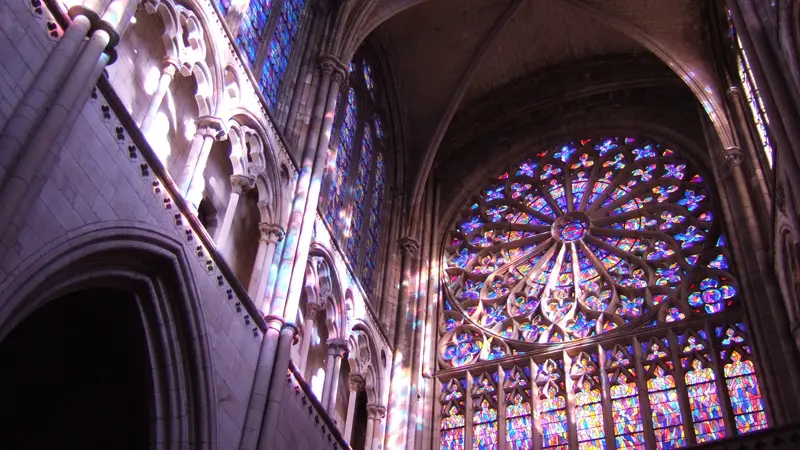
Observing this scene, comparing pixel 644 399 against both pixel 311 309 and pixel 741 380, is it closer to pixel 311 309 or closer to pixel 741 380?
pixel 741 380

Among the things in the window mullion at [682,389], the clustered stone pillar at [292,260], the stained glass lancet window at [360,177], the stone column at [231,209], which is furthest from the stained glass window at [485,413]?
the stone column at [231,209]

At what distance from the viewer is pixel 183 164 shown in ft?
30.3

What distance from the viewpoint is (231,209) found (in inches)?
385

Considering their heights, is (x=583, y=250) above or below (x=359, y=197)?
below

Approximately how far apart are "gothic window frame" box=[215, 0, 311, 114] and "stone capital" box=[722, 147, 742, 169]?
6189mm

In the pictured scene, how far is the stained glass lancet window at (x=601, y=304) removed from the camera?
12.2 metres

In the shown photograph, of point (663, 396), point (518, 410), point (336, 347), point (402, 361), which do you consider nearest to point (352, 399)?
point (336, 347)

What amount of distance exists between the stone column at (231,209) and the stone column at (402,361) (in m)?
4.08

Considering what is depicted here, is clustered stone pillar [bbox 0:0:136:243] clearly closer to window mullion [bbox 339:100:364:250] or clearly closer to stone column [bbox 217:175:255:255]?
stone column [bbox 217:175:255:255]

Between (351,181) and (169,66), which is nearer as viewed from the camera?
(169,66)

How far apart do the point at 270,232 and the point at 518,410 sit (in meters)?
4.87

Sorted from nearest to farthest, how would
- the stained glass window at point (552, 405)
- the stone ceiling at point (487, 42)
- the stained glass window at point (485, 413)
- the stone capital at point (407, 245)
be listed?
the stained glass window at point (552, 405) < the stained glass window at point (485, 413) < the stone capital at point (407, 245) < the stone ceiling at point (487, 42)

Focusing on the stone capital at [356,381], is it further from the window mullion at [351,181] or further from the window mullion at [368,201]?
the window mullion at [368,201]

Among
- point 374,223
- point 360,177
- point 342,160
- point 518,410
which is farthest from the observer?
point 374,223
